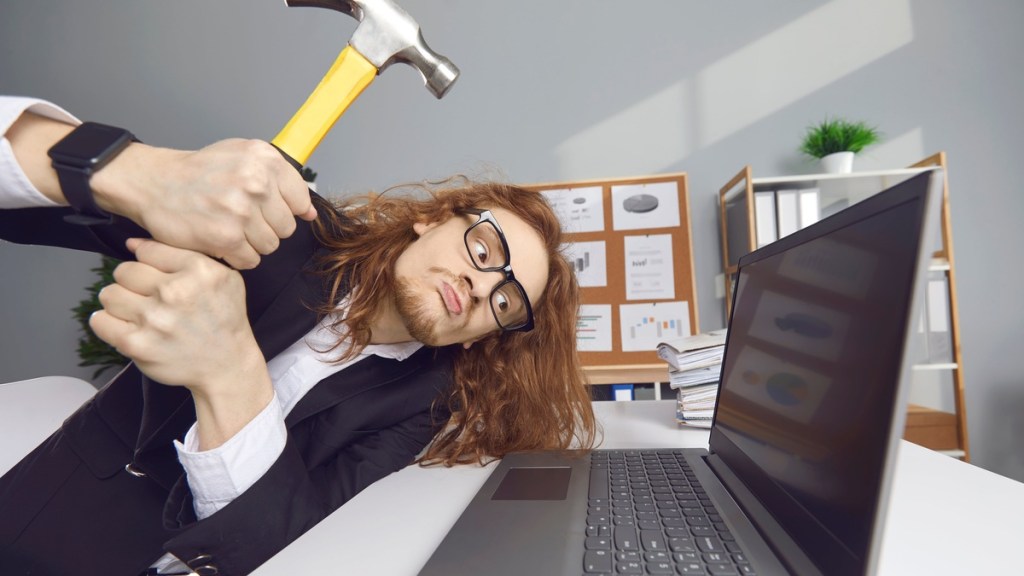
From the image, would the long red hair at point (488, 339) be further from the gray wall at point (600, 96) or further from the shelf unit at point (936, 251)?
the gray wall at point (600, 96)

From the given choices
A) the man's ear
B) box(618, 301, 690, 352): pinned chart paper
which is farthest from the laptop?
box(618, 301, 690, 352): pinned chart paper

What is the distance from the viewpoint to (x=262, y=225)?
0.53m

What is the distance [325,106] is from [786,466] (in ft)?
2.17

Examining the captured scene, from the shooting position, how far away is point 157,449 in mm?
861

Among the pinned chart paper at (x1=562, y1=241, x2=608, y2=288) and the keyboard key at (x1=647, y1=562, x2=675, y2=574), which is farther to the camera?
the pinned chart paper at (x1=562, y1=241, x2=608, y2=288)

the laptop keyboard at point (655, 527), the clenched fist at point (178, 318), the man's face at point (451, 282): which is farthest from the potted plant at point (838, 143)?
the clenched fist at point (178, 318)

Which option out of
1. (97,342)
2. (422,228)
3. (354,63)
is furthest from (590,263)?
(97,342)

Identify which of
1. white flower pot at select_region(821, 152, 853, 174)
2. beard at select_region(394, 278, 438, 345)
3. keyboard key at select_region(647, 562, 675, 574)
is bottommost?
keyboard key at select_region(647, 562, 675, 574)

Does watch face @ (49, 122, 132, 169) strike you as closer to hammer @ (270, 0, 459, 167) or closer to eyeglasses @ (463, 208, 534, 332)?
hammer @ (270, 0, 459, 167)

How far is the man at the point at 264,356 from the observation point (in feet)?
1.69

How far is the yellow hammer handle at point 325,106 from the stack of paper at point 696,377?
0.81 meters

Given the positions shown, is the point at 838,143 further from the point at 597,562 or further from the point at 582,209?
the point at 597,562

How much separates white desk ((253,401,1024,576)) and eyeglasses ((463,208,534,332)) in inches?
14.9

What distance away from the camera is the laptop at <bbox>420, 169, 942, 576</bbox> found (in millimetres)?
369
